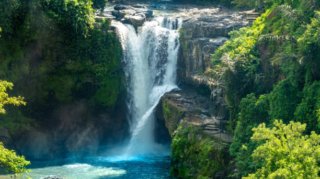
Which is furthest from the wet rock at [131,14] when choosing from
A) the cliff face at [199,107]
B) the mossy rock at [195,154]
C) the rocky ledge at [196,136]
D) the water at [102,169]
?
the mossy rock at [195,154]

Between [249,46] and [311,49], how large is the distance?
668 centimetres

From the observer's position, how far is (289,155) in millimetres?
19047

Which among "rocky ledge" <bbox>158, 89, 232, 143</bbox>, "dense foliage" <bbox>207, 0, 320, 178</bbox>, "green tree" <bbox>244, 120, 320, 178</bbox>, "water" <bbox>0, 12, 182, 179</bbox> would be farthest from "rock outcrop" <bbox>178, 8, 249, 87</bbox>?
"green tree" <bbox>244, 120, 320, 178</bbox>

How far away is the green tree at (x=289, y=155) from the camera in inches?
730

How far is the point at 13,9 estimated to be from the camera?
3272 centimetres

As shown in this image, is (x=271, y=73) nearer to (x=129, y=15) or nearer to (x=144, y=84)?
(x=144, y=84)

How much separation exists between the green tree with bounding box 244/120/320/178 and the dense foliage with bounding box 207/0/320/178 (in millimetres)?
387

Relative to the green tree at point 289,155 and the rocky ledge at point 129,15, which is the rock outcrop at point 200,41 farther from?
the green tree at point 289,155

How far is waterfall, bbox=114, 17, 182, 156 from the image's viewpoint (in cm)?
3750

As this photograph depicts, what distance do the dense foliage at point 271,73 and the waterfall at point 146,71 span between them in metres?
5.84

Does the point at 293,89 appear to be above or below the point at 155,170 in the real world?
above

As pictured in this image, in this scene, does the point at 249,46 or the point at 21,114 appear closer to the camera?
the point at 249,46

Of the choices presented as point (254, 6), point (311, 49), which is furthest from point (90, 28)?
point (311, 49)

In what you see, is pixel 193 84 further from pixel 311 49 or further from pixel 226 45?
pixel 311 49
